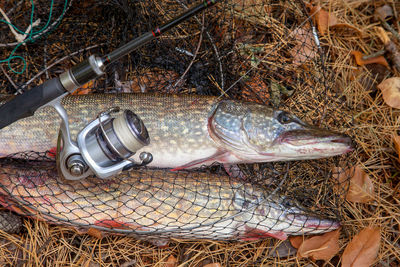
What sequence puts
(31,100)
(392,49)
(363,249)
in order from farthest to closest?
1. (392,49)
2. (363,249)
3. (31,100)

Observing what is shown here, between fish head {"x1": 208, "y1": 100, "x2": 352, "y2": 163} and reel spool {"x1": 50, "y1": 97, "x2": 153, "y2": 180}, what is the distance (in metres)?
0.61

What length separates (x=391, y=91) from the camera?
253cm

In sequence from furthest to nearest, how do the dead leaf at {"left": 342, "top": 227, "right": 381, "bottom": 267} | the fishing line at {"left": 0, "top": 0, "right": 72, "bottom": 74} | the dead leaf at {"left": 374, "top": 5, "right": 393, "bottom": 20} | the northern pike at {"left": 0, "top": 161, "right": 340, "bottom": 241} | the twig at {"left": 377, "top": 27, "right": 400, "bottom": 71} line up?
1. the dead leaf at {"left": 374, "top": 5, "right": 393, "bottom": 20}
2. the twig at {"left": 377, "top": 27, "right": 400, "bottom": 71}
3. the fishing line at {"left": 0, "top": 0, "right": 72, "bottom": 74}
4. the dead leaf at {"left": 342, "top": 227, "right": 381, "bottom": 267}
5. the northern pike at {"left": 0, "top": 161, "right": 340, "bottom": 241}

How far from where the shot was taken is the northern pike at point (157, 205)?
1942 millimetres

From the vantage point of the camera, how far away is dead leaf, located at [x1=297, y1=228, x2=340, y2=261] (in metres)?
2.12

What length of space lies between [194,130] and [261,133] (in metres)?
0.40

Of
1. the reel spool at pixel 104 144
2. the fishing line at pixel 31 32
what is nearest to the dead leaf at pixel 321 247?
the reel spool at pixel 104 144

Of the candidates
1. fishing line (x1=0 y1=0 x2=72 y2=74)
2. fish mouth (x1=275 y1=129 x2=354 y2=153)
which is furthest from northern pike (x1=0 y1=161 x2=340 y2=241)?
fishing line (x1=0 y1=0 x2=72 y2=74)

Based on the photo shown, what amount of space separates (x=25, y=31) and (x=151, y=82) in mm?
938

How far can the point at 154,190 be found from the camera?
201 centimetres

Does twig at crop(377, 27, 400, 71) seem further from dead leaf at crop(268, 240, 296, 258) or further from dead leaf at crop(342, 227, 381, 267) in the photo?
dead leaf at crop(268, 240, 296, 258)

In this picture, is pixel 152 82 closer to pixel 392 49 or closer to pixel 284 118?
pixel 284 118

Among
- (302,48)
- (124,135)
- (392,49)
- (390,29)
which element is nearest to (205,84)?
(302,48)

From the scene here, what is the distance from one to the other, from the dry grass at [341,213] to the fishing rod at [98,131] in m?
0.66
